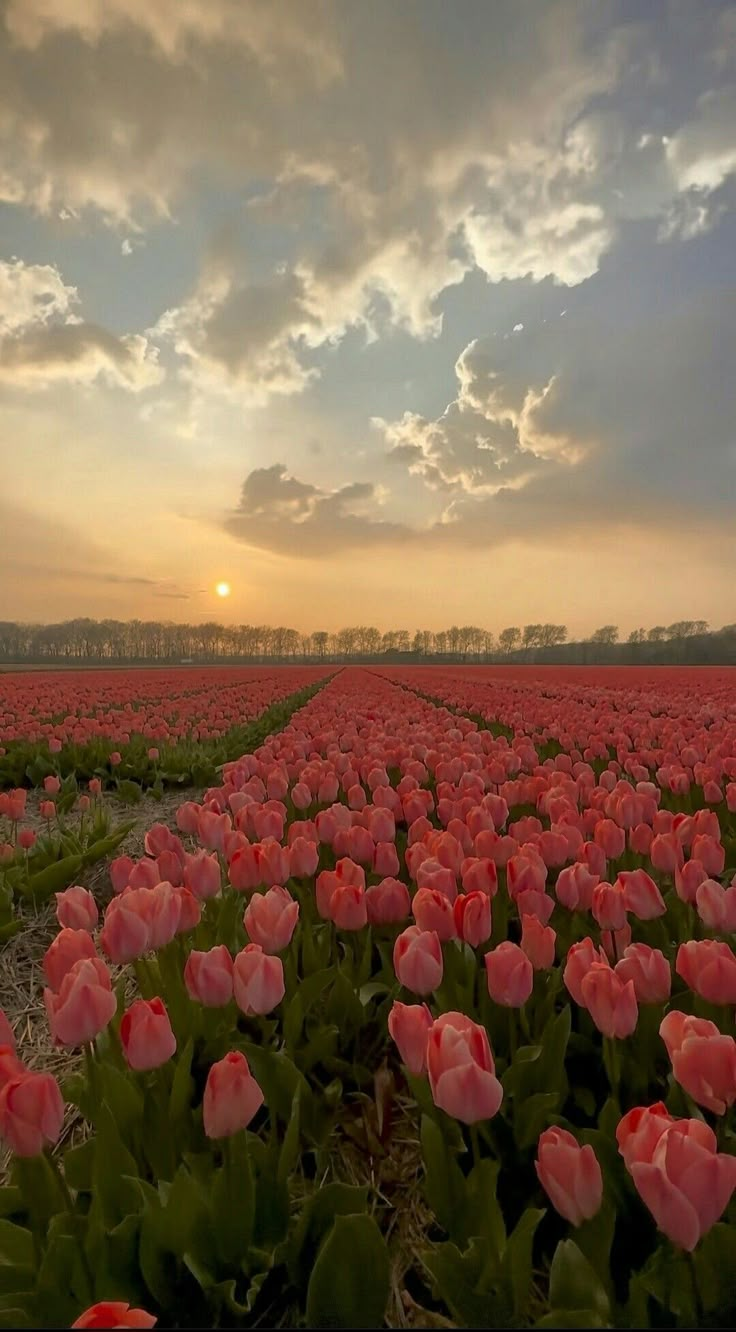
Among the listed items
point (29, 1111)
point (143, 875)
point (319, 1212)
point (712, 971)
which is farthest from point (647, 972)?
point (143, 875)

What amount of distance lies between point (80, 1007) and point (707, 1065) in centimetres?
138

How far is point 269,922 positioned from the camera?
2.16m

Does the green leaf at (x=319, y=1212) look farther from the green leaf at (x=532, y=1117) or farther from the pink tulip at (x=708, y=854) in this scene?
the pink tulip at (x=708, y=854)

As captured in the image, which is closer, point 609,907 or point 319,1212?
point 319,1212

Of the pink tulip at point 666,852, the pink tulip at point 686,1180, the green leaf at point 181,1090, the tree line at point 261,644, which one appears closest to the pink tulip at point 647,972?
the pink tulip at point 686,1180

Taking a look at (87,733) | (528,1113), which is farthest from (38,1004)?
(87,733)

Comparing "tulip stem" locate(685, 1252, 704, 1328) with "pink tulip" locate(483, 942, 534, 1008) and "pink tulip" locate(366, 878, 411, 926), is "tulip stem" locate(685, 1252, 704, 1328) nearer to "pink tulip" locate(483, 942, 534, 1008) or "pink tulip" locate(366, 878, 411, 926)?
"pink tulip" locate(483, 942, 534, 1008)

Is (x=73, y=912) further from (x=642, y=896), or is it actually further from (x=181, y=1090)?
(x=642, y=896)

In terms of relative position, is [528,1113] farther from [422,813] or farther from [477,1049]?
[422,813]

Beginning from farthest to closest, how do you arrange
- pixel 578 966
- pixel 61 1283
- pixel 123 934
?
pixel 123 934 → pixel 578 966 → pixel 61 1283

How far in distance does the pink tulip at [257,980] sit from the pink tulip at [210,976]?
56 millimetres

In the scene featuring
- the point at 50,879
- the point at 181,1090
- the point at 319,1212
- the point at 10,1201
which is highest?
the point at 181,1090

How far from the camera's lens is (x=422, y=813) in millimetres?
3635

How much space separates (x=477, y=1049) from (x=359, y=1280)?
44 centimetres
